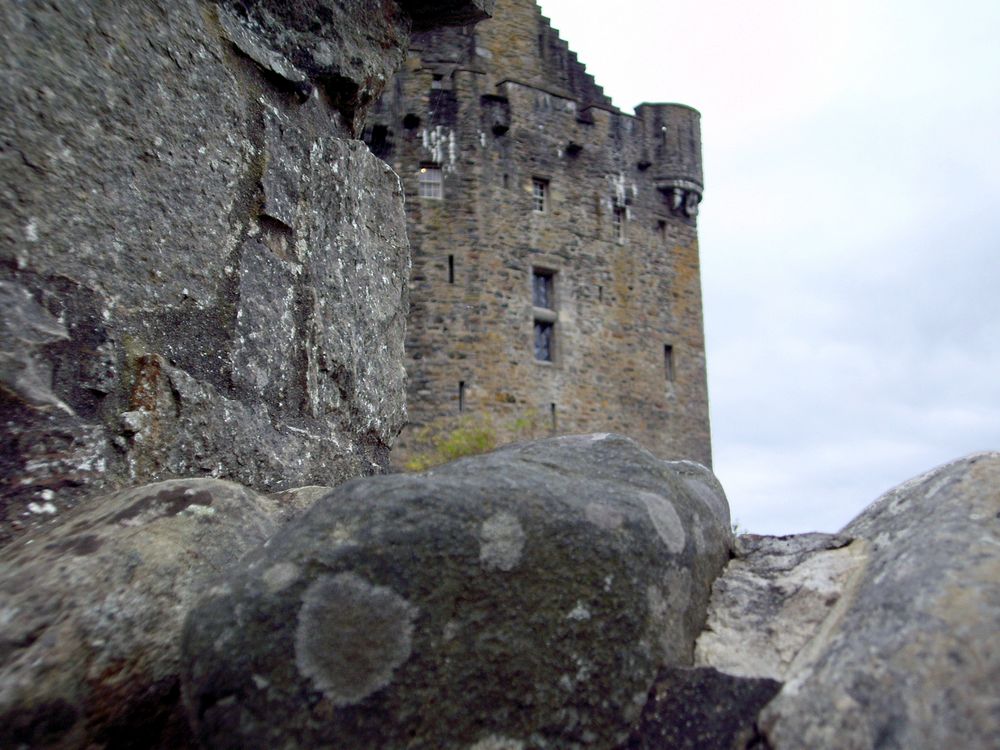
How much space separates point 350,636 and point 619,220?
81.1ft

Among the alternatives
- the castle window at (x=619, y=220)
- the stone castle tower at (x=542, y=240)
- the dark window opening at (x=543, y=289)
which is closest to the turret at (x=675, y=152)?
the stone castle tower at (x=542, y=240)

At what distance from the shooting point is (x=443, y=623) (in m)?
1.54

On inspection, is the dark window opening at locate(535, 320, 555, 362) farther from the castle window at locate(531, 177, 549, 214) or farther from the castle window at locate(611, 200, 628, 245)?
the castle window at locate(611, 200, 628, 245)

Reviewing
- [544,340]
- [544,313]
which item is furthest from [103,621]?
[544,340]

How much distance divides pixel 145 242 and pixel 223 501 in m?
0.63

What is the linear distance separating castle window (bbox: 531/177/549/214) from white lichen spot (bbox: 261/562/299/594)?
23.1 metres

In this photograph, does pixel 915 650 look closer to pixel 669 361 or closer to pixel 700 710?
pixel 700 710

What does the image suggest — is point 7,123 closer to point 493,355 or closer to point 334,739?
point 334,739

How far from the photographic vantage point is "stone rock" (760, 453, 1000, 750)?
4.12 feet

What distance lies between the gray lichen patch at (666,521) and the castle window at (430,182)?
21715mm

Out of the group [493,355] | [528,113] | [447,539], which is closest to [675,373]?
[493,355]

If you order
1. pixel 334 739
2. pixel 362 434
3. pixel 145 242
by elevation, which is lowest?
pixel 334 739

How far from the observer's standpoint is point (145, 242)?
88.0 inches

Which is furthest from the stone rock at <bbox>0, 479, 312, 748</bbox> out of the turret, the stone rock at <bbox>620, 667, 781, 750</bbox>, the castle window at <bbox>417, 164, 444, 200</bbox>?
the turret
